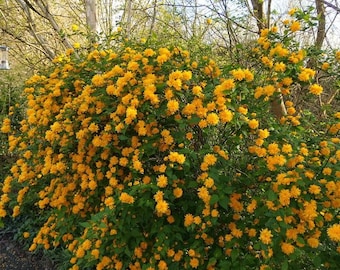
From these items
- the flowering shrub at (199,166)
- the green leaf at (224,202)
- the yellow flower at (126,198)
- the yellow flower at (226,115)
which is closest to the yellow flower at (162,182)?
the flowering shrub at (199,166)

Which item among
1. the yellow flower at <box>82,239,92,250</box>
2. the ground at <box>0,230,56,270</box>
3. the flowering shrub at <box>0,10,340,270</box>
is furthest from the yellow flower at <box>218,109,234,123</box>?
the ground at <box>0,230,56,270</box>

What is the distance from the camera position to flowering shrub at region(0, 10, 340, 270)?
1.75 meters

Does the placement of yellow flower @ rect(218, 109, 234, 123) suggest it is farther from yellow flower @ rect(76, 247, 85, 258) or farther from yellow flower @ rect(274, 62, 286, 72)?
yellow flower @ rect(76, 247, 85, 258)

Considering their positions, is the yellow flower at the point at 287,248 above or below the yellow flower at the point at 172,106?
below

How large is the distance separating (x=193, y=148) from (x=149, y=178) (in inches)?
12.7

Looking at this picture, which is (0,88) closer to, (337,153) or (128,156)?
(128,156)

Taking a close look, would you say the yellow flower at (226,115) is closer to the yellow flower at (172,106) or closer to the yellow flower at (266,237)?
the yellow flower at (172,106)

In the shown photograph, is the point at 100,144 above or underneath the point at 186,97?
underneath

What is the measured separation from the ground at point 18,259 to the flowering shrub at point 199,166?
3.63 feet

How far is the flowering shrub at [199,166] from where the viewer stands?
1749 mm

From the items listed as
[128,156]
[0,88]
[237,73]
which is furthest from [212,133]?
[0,88]

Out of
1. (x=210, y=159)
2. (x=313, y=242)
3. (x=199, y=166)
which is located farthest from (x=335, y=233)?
(x=199, y=166)

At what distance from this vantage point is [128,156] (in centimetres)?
218

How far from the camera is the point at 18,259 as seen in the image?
3.50 meters
